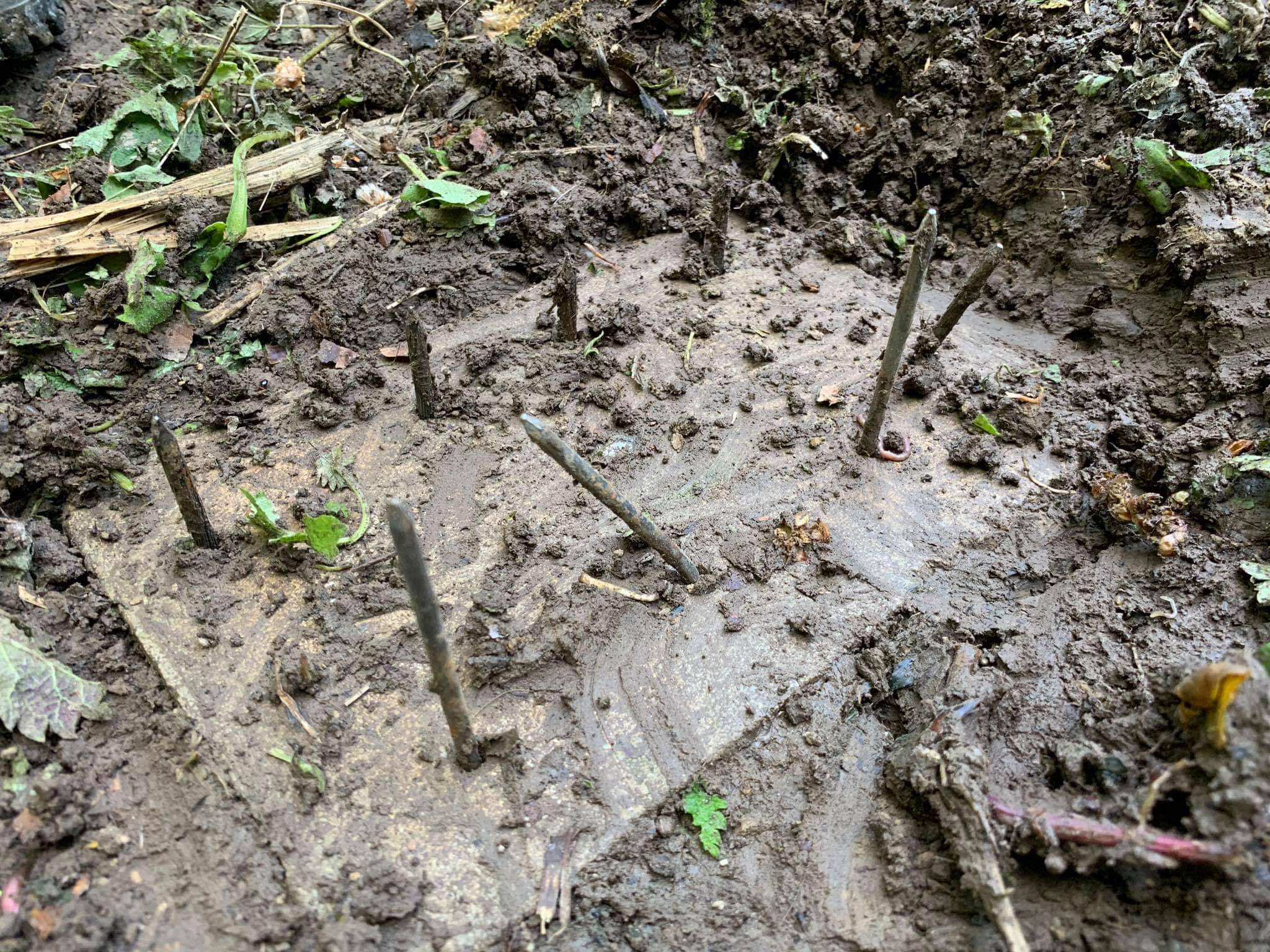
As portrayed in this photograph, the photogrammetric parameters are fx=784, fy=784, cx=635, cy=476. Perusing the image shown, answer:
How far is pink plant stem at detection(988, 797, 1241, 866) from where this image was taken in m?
1.92

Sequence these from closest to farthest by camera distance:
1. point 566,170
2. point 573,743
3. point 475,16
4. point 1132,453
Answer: point 573,743
point 1132,453
point 566,170
point 475,16

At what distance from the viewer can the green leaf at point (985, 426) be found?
142 inches

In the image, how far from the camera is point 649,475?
341 cm

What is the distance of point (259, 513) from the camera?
2.96 metres

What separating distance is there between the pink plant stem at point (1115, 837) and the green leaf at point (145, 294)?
3.91 metres

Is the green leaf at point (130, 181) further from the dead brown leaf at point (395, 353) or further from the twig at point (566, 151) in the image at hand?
the twig at point (566, 151)

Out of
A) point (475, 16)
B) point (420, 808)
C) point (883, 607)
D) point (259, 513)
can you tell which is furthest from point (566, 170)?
point (420, 808)

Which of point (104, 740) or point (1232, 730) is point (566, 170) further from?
point (1232, 730)

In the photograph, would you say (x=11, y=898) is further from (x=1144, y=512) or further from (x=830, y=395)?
(x=1144, y=512)

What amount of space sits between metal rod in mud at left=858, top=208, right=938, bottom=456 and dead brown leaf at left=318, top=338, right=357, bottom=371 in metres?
2.42

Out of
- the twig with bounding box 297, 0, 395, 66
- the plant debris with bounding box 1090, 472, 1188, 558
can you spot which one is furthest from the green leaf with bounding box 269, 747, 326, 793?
the twig with bounding box 297, 0, 395, 66

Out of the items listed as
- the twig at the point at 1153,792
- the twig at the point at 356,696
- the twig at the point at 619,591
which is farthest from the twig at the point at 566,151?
the twig at the point at 1153,792

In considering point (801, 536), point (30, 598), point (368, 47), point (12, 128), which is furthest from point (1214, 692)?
point (12, 128)

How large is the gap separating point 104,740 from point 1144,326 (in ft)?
15.2
